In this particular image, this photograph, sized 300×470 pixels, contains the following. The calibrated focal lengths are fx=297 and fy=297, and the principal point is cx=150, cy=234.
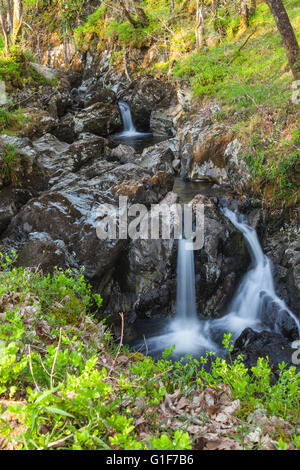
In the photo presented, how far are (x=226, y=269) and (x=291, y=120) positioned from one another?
4.71 m

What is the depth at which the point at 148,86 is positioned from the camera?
16938 mm

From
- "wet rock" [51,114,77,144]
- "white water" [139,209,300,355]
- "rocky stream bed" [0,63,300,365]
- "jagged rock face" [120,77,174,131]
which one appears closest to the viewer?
"rocky stream bed" [0,63,300,365]

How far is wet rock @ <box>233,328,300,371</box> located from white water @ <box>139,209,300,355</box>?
2.75ft

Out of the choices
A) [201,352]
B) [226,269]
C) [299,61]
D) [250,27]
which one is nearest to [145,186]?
[226,269]

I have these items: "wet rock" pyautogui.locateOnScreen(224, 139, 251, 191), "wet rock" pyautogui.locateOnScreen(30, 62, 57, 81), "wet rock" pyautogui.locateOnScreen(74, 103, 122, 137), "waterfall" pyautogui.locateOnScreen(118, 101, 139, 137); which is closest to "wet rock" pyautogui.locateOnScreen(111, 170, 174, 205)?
"wet rock" pyautogui.locateOnScreen(224, 139, 251, 191)

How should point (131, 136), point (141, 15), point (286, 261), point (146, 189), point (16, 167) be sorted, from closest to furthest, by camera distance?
point (286, 261) < point (16, 167) < point (146, 189) < point (131, 136) < point (141, 15)

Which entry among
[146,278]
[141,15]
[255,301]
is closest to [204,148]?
[146,278]

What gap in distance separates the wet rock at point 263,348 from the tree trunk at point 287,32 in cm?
Answer: 725

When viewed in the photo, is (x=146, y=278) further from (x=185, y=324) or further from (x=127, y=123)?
(x=127, y=123)

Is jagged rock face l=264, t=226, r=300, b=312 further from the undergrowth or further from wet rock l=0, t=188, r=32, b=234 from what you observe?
wet rock l=0, t=188, r=32, b=234

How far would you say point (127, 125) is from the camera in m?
17.4

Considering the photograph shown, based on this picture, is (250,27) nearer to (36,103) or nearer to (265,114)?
(265,114)

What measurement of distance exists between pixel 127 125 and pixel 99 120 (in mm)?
2495

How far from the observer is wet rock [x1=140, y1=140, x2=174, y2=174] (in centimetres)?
1130
